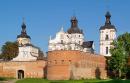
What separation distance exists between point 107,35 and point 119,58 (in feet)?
71.2

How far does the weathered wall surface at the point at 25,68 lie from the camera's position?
72125 millimetres

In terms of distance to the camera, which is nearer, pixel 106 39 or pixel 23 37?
pixel 106 39

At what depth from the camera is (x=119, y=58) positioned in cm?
6831

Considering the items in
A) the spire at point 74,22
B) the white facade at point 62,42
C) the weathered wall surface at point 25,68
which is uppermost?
the spire at point 74,22

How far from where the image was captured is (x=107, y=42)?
8975cm

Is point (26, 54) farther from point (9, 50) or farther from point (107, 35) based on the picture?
point (107, 35)

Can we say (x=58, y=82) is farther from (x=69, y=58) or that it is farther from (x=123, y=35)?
(x=123, y=35)

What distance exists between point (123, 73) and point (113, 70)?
298 cm

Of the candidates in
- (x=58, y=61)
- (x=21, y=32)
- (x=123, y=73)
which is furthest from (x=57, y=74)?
(x=21, y=32)

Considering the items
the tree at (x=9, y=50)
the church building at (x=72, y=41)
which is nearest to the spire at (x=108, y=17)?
the church building at (x=72, y=41)

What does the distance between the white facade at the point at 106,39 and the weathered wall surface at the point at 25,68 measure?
20675 mm

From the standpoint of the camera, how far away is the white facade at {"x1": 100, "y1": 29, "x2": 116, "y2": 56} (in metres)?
88.9

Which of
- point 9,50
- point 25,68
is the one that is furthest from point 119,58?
point 9,50

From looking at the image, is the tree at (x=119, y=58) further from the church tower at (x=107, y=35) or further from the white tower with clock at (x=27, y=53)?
the white tower with clock at (x=27, y=53)
